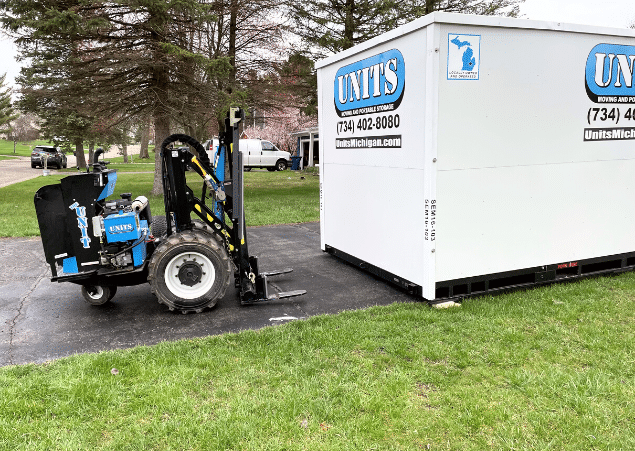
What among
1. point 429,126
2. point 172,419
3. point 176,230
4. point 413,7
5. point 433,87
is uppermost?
point 413,7

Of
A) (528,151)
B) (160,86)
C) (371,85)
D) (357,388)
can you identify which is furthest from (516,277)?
(160,86)

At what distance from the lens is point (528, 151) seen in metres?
6.19

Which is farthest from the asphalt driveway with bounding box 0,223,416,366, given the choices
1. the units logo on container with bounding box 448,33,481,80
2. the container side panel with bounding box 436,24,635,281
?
the units logo on container with bounding box 448,33,481,80

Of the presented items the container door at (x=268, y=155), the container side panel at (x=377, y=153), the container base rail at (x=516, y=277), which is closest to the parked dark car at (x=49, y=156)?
the container door at (x=268, y=155)

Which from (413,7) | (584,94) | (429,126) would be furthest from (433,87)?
(413,7)

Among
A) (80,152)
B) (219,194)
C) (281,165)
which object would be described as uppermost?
(80,152)

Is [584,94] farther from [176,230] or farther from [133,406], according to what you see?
[133,406]

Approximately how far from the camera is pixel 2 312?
6.03m

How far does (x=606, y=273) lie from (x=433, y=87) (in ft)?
13.0

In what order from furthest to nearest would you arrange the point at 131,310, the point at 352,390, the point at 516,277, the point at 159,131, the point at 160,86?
the point at 159,131 < the point at 160,86 < the point at 516,277 < the point at 131,310 < the point at 352,390

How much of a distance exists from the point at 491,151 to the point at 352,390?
3486 mm

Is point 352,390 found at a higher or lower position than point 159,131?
lower

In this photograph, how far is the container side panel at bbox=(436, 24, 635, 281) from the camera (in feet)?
18.8

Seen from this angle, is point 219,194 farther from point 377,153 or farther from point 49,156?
point 49,156
